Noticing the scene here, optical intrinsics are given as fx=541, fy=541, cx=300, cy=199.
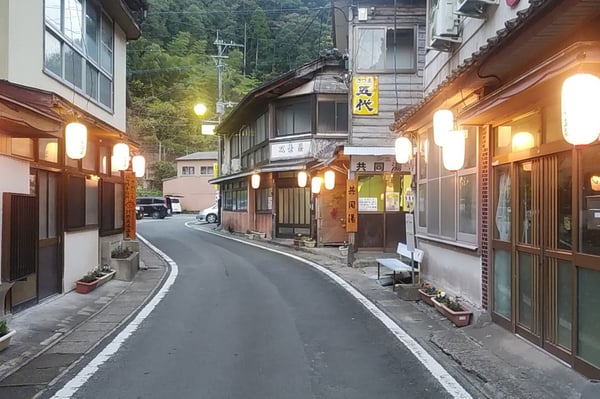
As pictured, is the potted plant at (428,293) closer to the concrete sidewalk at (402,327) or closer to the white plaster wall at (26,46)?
the concrete sidewalk at (402,327)

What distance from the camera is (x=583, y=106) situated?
467 cm

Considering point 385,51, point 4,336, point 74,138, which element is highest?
point 385,51

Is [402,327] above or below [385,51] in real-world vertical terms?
below

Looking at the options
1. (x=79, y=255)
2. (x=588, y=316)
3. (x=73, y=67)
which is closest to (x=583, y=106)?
(x=588, y=316)

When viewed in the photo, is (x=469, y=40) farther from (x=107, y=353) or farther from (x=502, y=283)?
(x=107, y=353)

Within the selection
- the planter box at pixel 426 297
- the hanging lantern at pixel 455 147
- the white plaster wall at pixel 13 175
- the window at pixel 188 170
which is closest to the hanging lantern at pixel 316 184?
the planter box at pixel 426 297

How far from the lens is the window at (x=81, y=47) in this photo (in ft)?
36.6

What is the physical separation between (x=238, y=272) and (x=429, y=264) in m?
5.93

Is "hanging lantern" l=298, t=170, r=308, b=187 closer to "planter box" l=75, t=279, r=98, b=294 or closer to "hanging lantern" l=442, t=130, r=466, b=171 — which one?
"planter box" l=75, t=279, r=98, b=294

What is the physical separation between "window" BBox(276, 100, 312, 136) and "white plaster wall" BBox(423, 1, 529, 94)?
11109 mm

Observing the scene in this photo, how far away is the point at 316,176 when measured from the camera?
73.6 ft

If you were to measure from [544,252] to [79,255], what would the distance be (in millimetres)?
10171

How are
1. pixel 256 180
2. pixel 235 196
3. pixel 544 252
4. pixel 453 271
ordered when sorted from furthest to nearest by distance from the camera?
pixel 235 196
pixel 256 180
pixel 453 271
pixel 544 252

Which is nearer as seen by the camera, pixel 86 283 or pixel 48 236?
pixel 48 236
